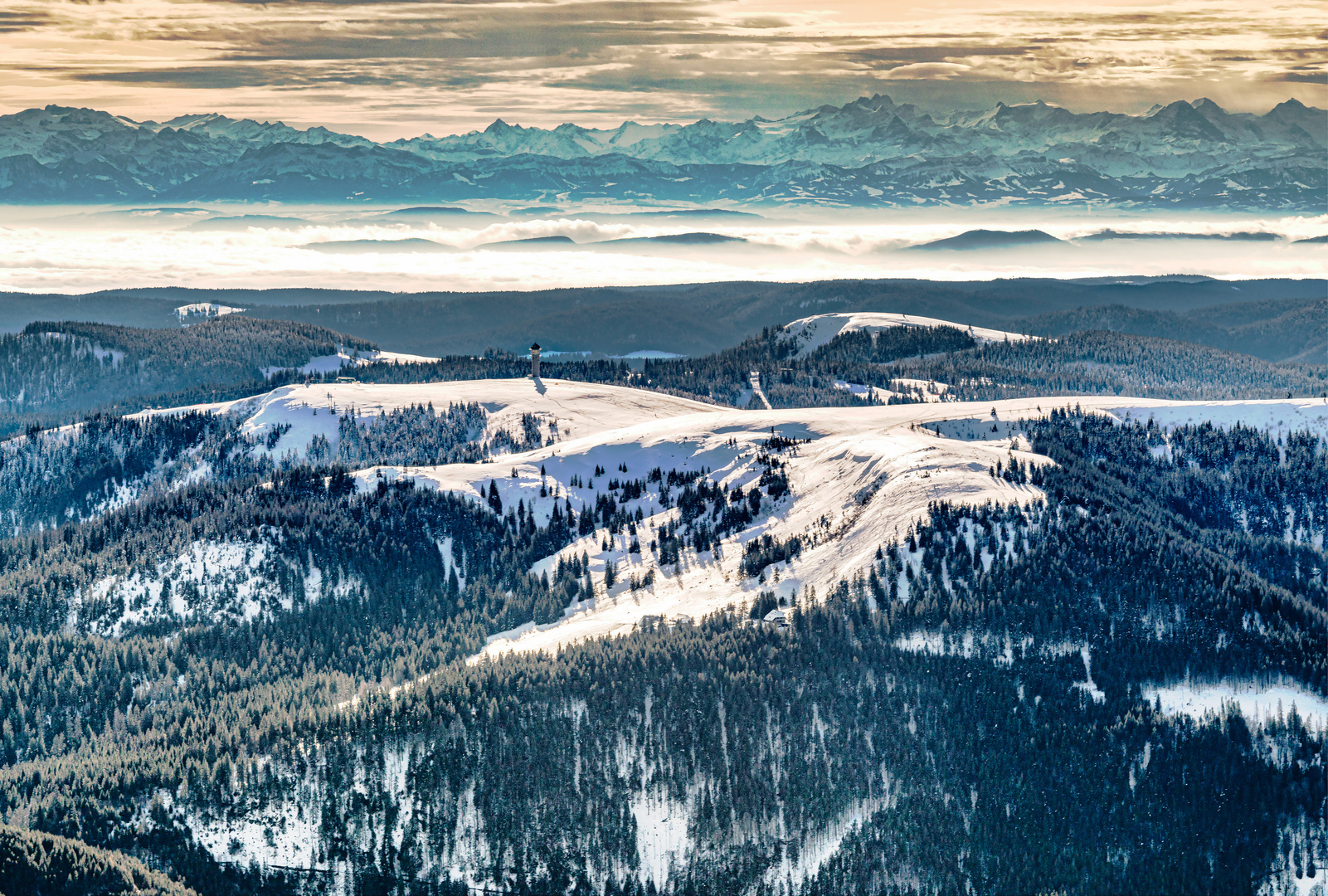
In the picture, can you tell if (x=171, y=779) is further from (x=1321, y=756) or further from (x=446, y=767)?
(x=1321, y=756)

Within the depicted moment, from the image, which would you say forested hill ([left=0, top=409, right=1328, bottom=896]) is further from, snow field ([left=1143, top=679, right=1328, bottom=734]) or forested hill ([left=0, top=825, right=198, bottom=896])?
forested hill ([left=0, top=825, right=198, bottom=896])

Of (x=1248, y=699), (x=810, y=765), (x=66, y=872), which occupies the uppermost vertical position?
(x=1248, y=699)

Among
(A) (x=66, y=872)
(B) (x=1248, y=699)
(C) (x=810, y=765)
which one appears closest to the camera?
(A) (x=66, y=872)

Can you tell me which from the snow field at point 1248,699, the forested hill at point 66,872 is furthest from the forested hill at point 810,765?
the forested hill at point 66,872

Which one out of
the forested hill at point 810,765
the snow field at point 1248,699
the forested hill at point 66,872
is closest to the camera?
the forested hill at point 66,872

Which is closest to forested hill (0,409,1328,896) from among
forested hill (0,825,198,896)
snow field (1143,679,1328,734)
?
snow field (1143,679,1328,734)

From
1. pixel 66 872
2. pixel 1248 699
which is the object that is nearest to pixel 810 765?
pixel 1248 699

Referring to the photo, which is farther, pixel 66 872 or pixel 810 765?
pixel 810 765

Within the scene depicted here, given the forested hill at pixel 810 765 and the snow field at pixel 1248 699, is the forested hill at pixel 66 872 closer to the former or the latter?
the forested hill at pixel 810 765

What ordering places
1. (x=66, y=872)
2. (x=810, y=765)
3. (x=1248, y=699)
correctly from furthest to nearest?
(x=1248, y=699) < (x=810, y=765) < (x=66, y=872)

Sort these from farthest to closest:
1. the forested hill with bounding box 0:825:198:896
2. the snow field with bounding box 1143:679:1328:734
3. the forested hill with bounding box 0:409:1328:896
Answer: the snow field with bounding box 1143:679:1328:734
the forested hill with bounding box 0:409:1328:896
the forested hill with bounding box 0:825:198:896

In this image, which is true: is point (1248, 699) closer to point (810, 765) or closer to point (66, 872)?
point (810, 765)
